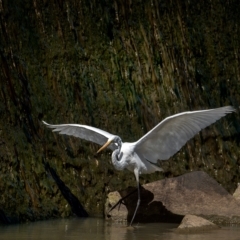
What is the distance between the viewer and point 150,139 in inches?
378

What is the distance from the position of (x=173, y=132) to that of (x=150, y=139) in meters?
0.31

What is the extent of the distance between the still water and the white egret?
1.81ft

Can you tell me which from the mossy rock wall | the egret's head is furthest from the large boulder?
the mossy rock wall

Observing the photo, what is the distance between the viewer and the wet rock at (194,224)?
8531 mm

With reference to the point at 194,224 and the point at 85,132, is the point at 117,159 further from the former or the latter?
the point at 194,224

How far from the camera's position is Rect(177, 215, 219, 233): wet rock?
853 cm

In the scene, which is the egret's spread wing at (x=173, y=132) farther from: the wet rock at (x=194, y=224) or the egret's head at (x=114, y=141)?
the wet rock at (x=194, y=224)

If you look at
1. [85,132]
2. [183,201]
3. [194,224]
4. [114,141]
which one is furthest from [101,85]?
[194,224]

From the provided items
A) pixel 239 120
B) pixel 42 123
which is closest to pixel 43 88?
pixel 42 123

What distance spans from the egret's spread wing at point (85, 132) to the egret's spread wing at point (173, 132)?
43cm

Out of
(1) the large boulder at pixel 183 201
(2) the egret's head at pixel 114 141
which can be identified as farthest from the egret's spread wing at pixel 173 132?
(1) the large boulder at pixel 183 201

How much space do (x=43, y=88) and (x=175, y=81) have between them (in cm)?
210

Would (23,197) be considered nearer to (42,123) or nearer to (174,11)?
(42,123)

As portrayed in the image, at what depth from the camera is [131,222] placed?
918 centimetres
